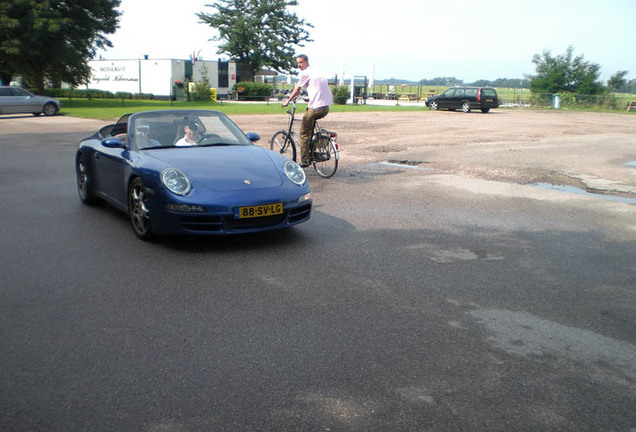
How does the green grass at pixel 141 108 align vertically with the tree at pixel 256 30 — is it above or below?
below

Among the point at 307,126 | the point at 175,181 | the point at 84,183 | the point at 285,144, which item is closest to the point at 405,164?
the point at 285,144

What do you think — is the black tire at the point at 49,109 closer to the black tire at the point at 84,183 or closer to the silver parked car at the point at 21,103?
the silver parked car at the point at 21,103

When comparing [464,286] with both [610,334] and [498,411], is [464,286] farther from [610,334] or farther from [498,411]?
[498,411]

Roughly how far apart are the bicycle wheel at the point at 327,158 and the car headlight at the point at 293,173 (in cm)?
386

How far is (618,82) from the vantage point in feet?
174

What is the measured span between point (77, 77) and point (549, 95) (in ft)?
120

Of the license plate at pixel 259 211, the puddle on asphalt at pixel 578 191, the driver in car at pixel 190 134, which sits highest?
the driver in car at pixel 190 134

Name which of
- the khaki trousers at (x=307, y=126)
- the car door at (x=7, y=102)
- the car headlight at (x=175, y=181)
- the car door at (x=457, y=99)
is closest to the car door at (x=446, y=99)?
the car door at (x=457, y=99)

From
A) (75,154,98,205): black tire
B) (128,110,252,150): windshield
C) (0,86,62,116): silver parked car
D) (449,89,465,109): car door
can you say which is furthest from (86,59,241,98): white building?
(128,110,252,150): windshield

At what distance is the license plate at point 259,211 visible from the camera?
573 centimetres

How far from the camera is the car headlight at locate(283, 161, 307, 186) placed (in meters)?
6.39

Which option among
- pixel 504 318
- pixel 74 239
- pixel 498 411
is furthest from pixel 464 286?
pixel 74 239

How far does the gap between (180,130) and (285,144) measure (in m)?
4.37

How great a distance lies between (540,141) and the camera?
58.9 ft
